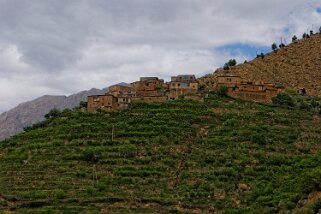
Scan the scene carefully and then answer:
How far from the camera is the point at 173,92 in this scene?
230ft

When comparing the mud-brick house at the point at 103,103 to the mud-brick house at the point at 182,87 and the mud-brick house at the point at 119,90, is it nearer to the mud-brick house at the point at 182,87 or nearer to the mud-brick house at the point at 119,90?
the mud-brick house at the point at 119,90

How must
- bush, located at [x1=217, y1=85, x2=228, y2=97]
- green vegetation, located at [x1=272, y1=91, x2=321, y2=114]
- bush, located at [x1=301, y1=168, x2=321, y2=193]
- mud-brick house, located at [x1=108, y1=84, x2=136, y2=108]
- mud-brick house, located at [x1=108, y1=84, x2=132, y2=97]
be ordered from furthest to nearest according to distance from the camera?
mud-brick house, located at [x1=108, y1=84, x2=132, y2=97], bush, located at [x1=217, y1=85, x2=228, y2=97], mud-brick house, located at [x1=108, y1=84, x2=136, y2=108], green vegetation, located at [x1=272, y1=91, x2=321, y2=114], bush, located at [x1=301, y1=168, x2=321, y2=193]

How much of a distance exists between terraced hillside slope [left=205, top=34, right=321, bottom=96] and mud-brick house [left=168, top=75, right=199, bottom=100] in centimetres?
354

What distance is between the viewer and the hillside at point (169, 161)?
4559cm

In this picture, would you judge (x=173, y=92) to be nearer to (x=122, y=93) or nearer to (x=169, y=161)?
(x=122, y=93)

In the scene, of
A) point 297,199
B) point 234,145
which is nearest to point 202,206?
point 297,199

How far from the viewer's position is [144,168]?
5147cm

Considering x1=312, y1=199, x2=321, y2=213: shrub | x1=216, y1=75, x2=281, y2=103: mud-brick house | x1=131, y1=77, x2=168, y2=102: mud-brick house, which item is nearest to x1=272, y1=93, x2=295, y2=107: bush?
x1=216, y1=75, x2=281, y2=103: mud-brick house

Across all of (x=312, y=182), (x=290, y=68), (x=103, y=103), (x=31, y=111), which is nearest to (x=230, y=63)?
(x=290, y=68)

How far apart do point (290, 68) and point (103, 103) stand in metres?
28.4

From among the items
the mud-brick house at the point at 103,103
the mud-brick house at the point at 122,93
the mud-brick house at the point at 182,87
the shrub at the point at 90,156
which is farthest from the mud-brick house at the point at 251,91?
the shrub at the point at 90,156

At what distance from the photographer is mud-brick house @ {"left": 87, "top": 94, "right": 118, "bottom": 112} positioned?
65875mm

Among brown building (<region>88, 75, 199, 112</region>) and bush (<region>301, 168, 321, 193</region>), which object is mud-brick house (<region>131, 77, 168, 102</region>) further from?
bush (<region>301, 168, 321, 193</region>)

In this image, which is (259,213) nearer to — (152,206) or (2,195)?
(152,206)
